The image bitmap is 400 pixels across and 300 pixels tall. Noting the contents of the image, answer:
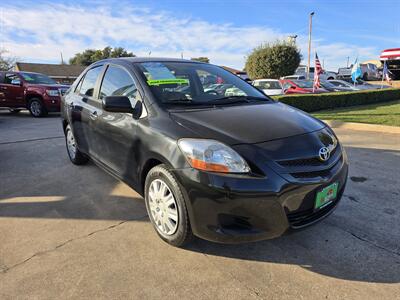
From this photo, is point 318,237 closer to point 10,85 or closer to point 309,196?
point 309,196

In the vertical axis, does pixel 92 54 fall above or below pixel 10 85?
above

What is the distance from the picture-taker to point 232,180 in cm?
220

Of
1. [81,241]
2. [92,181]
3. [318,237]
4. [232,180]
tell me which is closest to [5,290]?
[81,241]

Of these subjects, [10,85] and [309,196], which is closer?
[309,196]

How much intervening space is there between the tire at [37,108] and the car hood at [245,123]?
984 cm

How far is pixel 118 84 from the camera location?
348 centimetres

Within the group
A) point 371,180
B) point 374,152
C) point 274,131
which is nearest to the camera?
point 274,131

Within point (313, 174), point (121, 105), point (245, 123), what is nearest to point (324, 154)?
point (313, 174)

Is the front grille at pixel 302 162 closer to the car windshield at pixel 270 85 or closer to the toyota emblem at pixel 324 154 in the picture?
the toyota emblem at pixel 324 154

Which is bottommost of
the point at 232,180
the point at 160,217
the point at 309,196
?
the point at 160,217

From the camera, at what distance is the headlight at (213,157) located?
224 cm

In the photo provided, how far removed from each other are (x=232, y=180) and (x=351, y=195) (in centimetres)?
217

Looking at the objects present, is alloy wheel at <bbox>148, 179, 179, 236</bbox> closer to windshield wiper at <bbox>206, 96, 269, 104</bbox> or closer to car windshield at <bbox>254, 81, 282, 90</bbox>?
windshield wiper at <bbox>206, 96, 269, 104</bbox>

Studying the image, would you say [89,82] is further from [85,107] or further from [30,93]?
[30,93]
